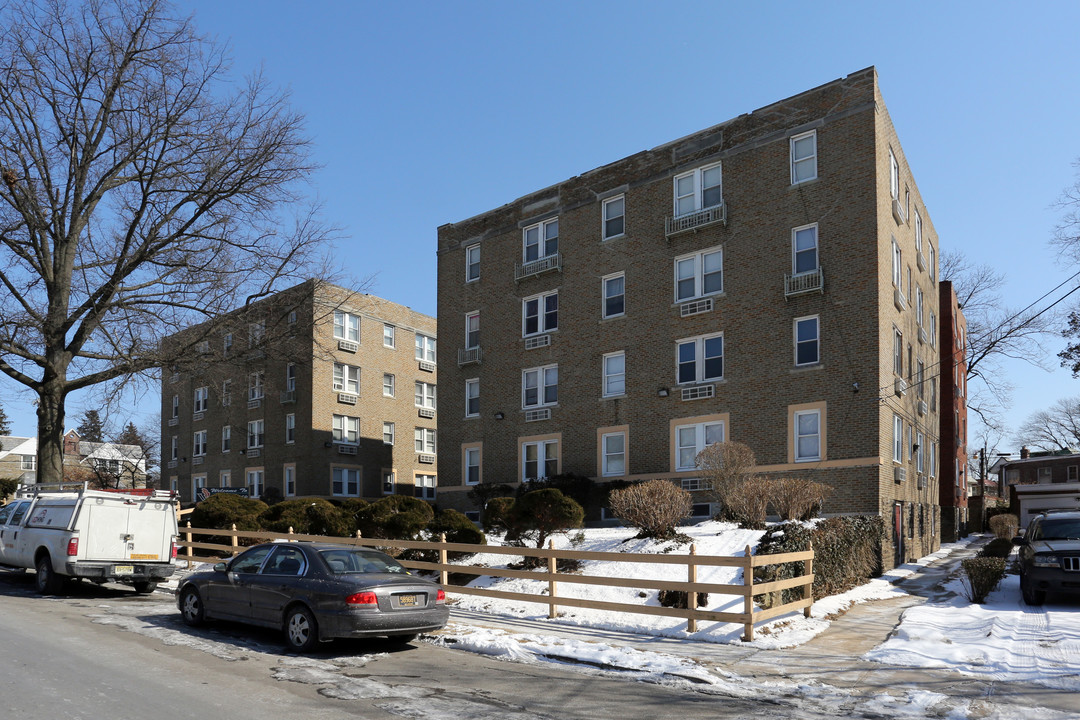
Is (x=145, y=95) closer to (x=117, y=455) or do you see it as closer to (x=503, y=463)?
(x=503, y=463)

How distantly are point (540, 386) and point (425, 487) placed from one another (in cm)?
1994

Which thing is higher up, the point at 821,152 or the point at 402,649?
the point at 821,152

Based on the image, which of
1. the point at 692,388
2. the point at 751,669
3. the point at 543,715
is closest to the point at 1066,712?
the point at 751,669

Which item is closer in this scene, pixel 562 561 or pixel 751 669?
pixel 751 669

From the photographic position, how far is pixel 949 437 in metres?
40.4

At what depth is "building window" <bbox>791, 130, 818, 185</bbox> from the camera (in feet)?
83.7

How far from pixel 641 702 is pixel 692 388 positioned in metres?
19.6

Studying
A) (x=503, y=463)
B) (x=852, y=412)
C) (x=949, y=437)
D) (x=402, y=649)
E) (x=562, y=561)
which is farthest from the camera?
(x=949, y=437)

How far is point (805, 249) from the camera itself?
2547 centimetres

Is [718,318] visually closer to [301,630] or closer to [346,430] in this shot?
[301,630]

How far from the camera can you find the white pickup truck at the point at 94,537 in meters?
16.4

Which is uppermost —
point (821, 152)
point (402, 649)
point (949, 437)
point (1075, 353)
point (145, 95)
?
point (145, 95)

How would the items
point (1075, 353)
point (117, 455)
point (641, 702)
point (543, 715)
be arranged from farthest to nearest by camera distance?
point (117, 455) → point (1075, 353) → point (641, 702) → point (543, 715)

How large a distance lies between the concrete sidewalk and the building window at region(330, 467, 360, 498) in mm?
29401
